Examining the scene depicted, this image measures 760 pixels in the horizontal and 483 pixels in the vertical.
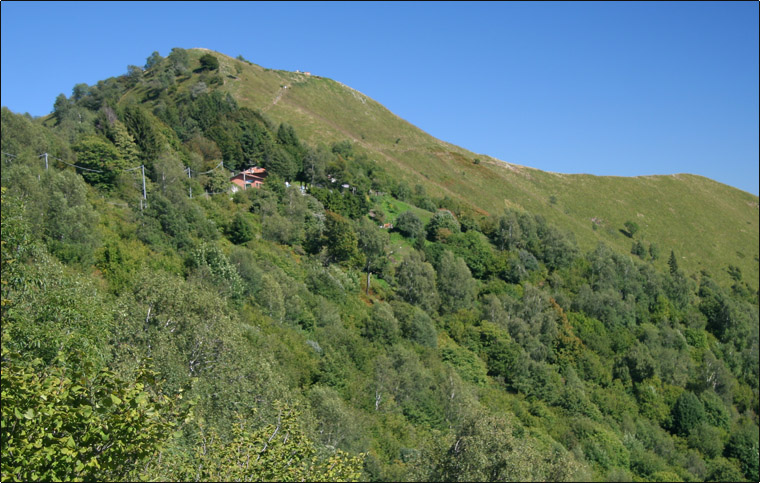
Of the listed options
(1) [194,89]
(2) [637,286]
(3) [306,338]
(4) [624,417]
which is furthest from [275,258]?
(2) [637,286]

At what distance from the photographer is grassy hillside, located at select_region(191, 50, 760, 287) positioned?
96.1m

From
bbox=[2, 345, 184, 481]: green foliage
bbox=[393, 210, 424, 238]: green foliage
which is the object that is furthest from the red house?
bbox=[2, 345, 184, 481]: green foliage

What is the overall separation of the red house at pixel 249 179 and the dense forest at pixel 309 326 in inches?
51.4

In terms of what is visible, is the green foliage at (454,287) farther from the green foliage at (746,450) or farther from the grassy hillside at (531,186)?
the grassy hillside at (531,186)

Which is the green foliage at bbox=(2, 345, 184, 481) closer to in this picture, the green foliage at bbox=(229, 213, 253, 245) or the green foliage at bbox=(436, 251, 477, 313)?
the green foliage at bbox=(229, 213, 253, 245)

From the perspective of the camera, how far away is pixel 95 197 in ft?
148

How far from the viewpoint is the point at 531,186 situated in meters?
115

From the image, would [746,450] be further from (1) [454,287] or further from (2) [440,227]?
(2) [440,227]

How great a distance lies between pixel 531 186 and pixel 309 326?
275 ft

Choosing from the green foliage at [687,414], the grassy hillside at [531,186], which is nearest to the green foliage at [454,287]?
the green foliage at [687,414]

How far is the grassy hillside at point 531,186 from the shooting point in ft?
315

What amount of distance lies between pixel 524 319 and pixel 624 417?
13.3m

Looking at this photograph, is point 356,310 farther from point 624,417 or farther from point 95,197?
point 624,417

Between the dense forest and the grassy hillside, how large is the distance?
8324 millimetres
